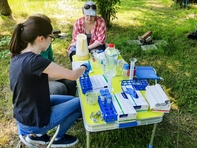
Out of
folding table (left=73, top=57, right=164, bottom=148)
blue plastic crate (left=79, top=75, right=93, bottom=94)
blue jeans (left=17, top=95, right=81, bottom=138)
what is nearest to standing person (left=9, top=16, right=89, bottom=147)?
blue jeans (left=17, top=95, right=81, bottom=138)

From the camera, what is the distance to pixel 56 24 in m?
5.46

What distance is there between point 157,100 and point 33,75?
1.03 m

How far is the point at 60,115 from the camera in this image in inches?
77.9

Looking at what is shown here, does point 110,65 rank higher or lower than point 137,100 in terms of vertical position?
higher

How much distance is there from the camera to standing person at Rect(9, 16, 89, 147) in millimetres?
1671

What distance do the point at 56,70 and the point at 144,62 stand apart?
2528mm

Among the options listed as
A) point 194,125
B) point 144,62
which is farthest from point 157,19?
point 194,125

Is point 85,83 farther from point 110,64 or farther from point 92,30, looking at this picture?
point 92,30

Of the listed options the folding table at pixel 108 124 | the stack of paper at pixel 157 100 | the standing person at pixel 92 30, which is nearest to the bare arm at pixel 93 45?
the standing person at pixel 92 30

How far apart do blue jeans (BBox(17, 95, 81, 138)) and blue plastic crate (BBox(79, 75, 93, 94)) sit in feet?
0.66

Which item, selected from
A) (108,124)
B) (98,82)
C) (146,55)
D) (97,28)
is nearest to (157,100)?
(108,124)

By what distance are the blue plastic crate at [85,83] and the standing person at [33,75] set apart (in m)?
A: 0.13

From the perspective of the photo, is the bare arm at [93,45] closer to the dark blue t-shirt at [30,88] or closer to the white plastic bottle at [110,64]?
the white plastic bottle at [110,64]

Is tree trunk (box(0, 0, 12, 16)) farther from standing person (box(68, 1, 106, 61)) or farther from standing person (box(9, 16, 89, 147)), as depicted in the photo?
standing person (box(9, 16, 89, 147))
